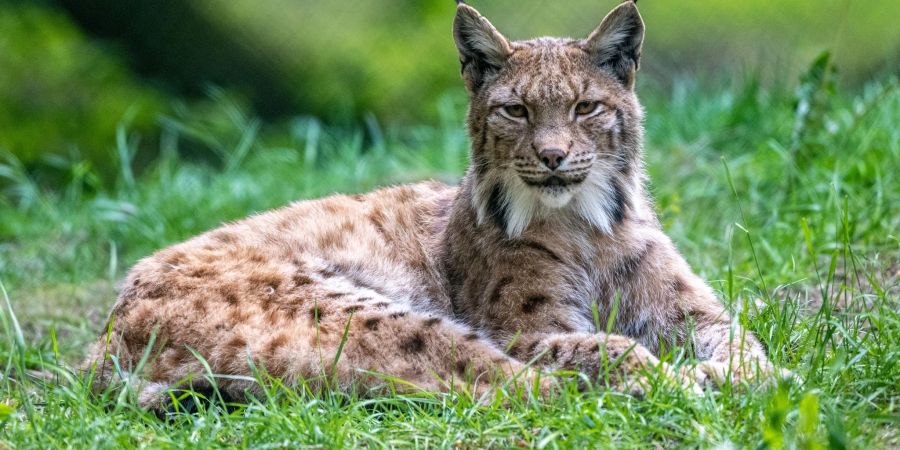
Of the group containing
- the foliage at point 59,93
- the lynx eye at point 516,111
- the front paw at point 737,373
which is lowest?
the foliage at point 59,93

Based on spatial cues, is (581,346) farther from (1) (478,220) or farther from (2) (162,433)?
(2) (162,433)

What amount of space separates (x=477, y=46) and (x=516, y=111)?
397mm

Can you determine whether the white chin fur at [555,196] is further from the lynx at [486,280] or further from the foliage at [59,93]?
the foliage at [59,93]

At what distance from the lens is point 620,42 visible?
4.85 metres

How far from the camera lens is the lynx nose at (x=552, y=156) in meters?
4.46

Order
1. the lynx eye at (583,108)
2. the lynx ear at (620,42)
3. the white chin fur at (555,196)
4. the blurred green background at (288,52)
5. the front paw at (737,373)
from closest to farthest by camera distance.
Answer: the front paw at (737,373)
the white chin fur at (555,196)
the lynx eye at (583,108)
the lynx ear at (620,42)
the blurred green background at (288,52)

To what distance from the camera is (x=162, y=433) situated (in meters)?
3.77

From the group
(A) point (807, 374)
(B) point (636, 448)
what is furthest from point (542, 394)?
(A) point (807, 374)

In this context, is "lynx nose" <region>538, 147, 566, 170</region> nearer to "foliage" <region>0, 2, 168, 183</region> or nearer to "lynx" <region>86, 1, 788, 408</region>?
"lynx" <region>86, 1, 788, 408</region>

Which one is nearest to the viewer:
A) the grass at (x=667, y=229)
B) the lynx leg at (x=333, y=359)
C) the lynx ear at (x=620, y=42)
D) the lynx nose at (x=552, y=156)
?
the grass at (x=667, y=229)

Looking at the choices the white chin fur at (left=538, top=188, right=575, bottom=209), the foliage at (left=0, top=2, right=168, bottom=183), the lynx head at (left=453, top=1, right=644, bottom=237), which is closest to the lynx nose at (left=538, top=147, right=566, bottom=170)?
the lynx head at (left=453, top=1, right=644, bottom=237)

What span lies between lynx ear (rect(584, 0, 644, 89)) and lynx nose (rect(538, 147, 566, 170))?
0.61m

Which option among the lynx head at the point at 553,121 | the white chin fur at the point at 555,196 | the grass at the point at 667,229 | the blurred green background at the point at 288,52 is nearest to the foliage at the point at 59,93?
the blurred green background at the point at 288,52

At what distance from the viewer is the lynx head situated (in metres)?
4.57
